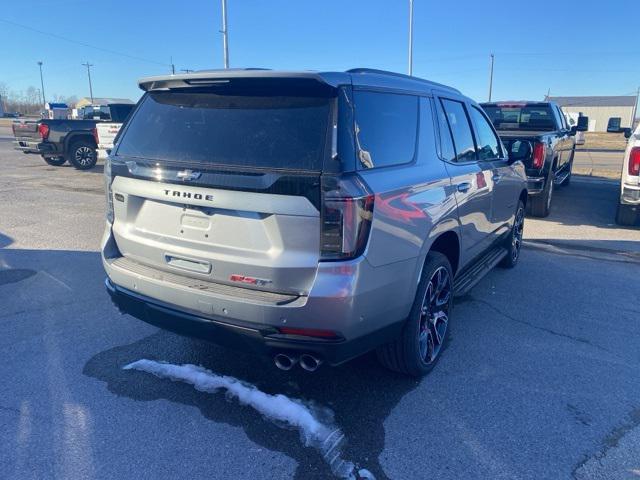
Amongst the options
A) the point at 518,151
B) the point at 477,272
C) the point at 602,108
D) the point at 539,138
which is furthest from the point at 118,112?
the point at 602,108

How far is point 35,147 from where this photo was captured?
51.1ft

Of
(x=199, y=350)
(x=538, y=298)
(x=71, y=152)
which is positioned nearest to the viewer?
(x=199, y=350)

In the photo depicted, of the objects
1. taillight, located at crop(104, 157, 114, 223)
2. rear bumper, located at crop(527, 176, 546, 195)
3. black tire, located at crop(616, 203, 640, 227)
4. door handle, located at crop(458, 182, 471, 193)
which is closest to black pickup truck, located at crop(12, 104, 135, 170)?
rear bumper, located at crop(527, 176, 546, 195)

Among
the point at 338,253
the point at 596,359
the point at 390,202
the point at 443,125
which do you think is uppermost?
the point at 443,125

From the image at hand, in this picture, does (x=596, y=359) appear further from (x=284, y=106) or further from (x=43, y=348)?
(x=43, y=348)

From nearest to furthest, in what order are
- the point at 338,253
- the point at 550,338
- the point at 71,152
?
the point at 338,253, the point at 550,338, the point at 71,152

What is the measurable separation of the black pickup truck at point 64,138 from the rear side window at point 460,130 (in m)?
12.9

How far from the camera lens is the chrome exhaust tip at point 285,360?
2770mm

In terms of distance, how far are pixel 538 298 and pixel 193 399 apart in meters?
3.67

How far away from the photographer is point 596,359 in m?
3.85

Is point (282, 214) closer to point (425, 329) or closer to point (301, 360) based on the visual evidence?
point (301, 360)

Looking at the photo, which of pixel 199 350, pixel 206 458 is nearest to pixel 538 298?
pixel 199 350

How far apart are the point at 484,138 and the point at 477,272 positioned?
1.33 metres

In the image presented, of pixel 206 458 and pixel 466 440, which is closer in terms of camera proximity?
pixel 206 458
